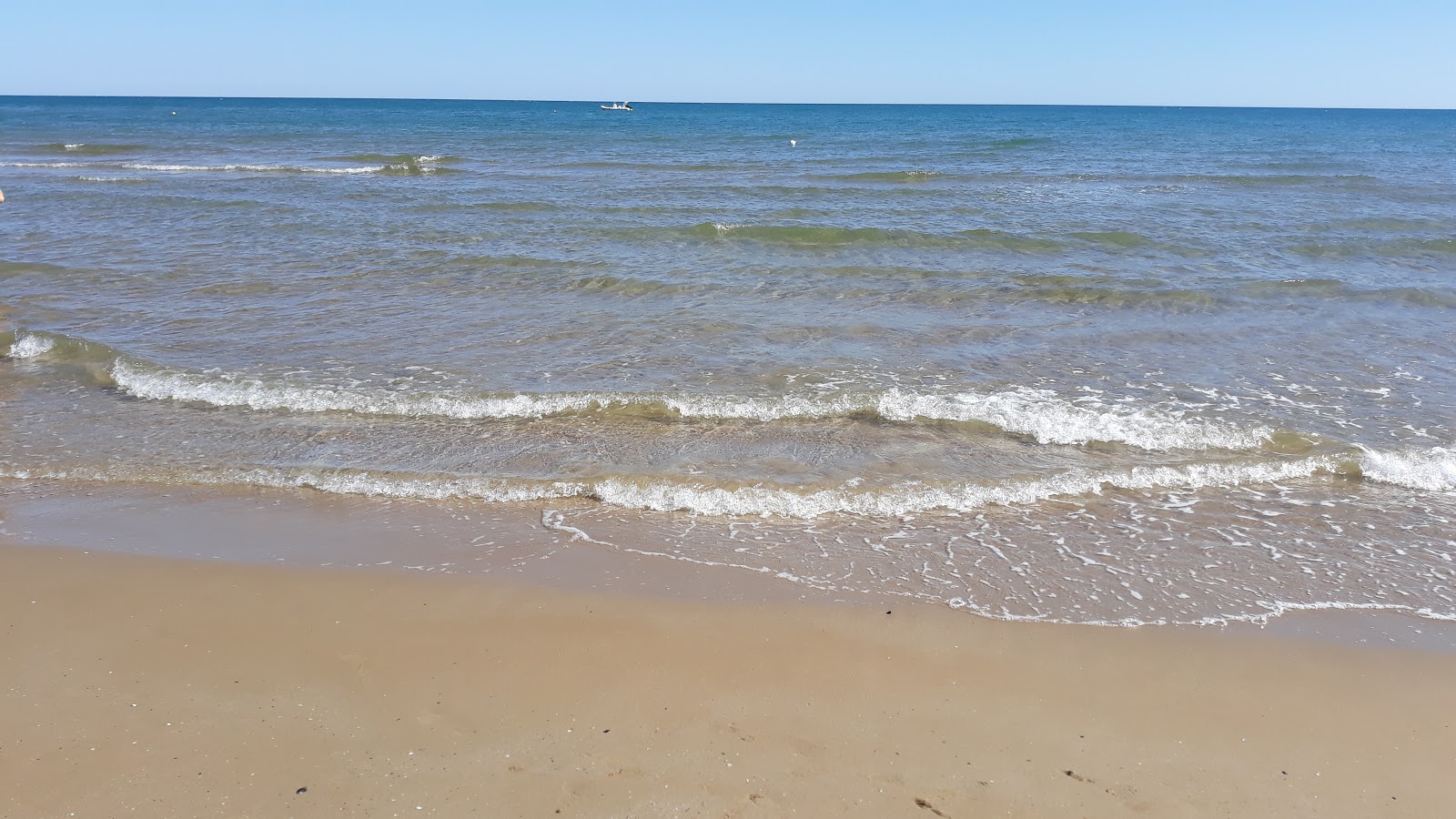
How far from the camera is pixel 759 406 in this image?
8.19 meters

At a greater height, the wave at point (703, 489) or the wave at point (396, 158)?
the wave at point (396, 158)

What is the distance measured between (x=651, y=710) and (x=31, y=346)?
9361 mm

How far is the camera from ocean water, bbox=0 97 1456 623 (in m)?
5.91

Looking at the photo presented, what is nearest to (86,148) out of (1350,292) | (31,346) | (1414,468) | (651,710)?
(31,346)

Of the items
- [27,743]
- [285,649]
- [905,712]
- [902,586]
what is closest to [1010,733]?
[905,712]

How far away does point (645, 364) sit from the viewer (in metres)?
9.45

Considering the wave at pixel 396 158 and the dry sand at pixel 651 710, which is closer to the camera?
the dry sand at pixel 651 710

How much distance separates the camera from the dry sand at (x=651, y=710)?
358cm

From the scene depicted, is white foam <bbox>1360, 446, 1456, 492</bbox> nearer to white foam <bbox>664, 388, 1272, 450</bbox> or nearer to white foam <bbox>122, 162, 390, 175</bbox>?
white foam <bbox>664, 388, 1272, 450</bbox>

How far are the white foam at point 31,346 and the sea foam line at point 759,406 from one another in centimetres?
190

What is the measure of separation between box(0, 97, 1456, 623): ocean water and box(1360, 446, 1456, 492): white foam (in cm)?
3

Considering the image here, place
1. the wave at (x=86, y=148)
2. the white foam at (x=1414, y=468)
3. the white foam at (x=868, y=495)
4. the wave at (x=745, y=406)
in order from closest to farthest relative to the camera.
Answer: the white foam at (x=868, y=495), the white foam at (x=1414, y=468), the wave at (x=745, y=406), the wave at (x=86, y=148)

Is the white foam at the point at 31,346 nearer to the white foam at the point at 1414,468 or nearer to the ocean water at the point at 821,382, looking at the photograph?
the ocean water at the point at 821,382

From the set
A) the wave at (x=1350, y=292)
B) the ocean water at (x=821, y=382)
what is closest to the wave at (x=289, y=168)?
the ocean water at (x=821, y=382)
